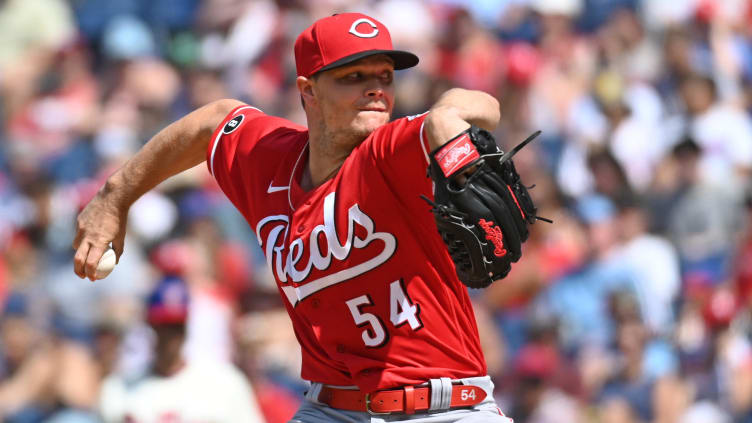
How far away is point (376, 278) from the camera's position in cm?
391

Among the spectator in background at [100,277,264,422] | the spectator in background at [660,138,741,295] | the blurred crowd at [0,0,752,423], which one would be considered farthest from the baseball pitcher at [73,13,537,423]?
the spectator in background at [660,138,741,295]

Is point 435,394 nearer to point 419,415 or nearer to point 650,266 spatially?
point 419,415

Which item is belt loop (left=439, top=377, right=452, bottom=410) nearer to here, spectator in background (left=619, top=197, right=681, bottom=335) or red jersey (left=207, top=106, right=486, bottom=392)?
red jersey (left=207, top=106, right=486, bottom=392)

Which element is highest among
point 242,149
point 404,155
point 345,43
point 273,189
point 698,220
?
point 345,43

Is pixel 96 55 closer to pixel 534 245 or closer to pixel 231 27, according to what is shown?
pixel 231 27

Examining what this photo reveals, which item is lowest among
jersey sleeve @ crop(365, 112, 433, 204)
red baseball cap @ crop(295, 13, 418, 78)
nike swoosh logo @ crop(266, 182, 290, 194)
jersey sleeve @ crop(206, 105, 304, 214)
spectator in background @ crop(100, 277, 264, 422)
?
spectator in background @ crop(100, 277, 264, 422)

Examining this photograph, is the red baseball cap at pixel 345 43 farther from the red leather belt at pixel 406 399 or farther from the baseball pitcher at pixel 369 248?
the red leather belt at pixel 406 399

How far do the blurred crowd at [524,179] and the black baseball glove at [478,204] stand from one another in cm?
347

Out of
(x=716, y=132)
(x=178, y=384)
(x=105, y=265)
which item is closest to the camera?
(x=105, y=265)

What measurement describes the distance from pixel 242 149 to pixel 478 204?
A: 4.72 feet

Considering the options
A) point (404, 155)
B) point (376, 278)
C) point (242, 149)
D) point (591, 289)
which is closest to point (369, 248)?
point (376, 278)

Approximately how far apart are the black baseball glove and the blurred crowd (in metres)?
3.47

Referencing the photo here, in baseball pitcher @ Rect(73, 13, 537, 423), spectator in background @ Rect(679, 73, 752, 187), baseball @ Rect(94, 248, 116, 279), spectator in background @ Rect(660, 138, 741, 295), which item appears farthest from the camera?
spectator in background @ Rect(679, 73, 752, 187)

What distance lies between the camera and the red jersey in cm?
384
